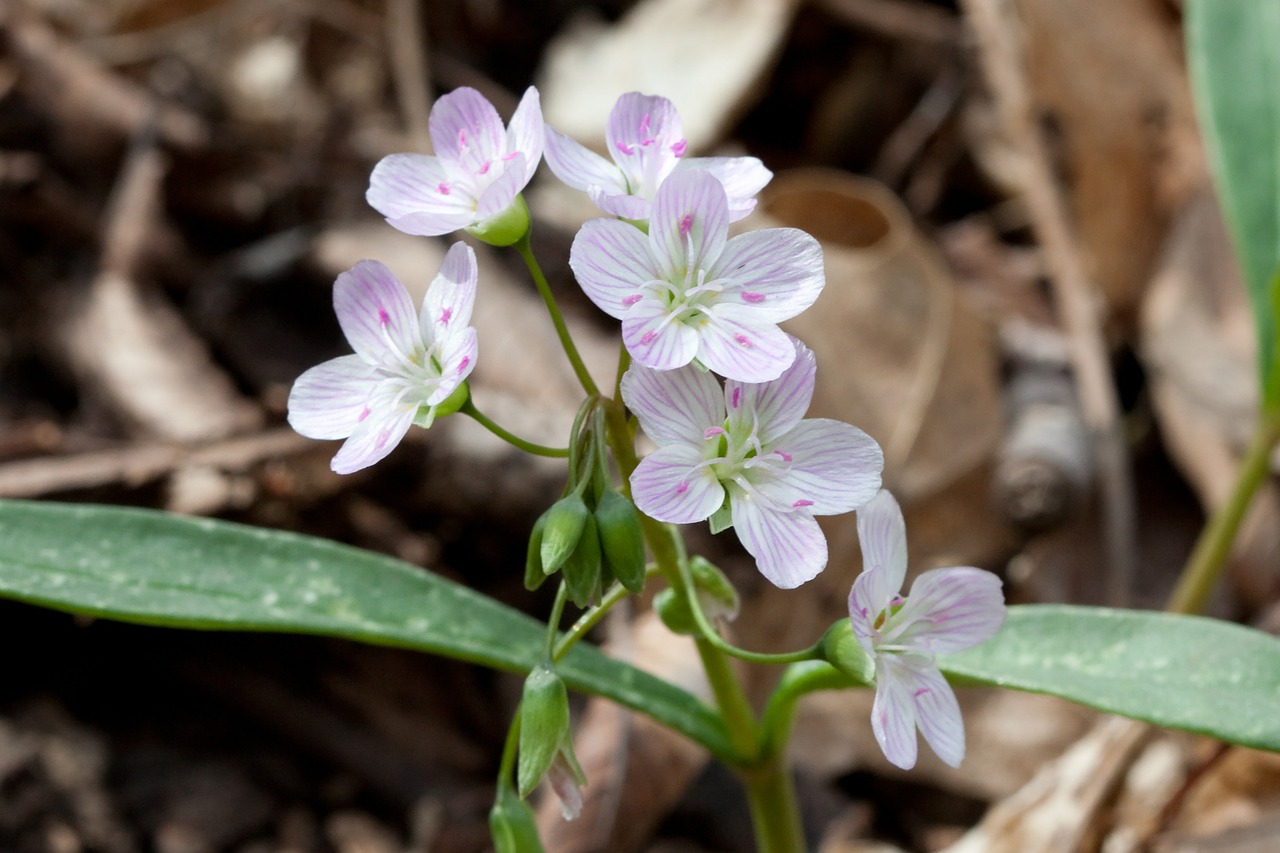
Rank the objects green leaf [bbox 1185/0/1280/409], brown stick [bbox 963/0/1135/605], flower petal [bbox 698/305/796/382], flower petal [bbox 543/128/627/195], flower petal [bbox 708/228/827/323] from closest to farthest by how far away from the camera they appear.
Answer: flower petal [bbox 698/305/796/382], flower petal [bbox 708/228/827/323], flower petal [bbox 543/128/627/195], green leaf [bbox 1185/0/1280/409], brown stick [bbox 963/0/1135/605]

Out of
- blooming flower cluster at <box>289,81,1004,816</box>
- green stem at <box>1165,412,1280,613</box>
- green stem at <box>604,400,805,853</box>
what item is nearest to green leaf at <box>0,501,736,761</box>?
green stem at <box>604,400,805,853</box>

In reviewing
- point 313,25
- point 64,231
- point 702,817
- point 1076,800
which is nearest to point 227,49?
point 313,25

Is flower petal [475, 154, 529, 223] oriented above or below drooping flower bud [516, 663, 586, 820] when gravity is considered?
above

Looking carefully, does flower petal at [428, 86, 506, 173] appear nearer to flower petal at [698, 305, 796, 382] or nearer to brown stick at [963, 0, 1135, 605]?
flower petal at [698, 305, 796, 382]

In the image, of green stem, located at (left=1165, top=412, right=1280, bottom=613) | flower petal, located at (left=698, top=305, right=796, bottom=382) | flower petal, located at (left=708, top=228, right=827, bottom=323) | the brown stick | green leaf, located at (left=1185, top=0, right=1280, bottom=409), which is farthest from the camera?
the brown stick

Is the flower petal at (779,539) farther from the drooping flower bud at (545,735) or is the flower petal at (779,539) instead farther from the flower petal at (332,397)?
the flower petal at (332,397)

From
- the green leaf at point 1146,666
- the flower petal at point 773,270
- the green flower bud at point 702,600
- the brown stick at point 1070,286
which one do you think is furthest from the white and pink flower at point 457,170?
the brown stick at point 1070,286
